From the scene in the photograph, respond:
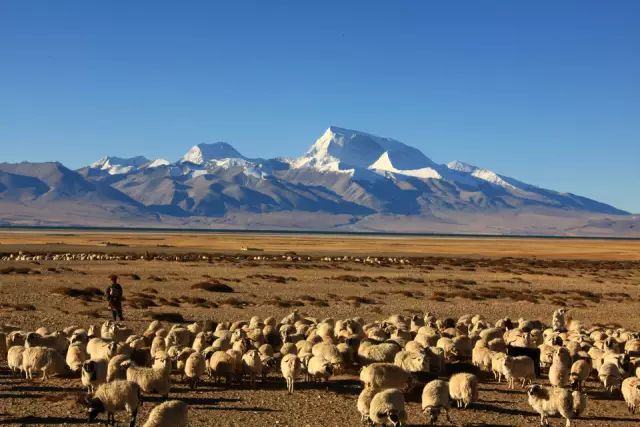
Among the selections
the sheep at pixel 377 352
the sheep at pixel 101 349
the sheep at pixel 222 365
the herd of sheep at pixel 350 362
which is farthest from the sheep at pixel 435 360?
the sheep at pixel 101 349

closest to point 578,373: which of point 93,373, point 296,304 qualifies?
point 93,373

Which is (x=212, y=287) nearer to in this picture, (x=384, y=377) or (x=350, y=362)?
(x=350, y=362)

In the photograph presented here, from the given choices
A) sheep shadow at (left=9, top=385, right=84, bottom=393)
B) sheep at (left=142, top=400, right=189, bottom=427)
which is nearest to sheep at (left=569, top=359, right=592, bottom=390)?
sheep at (left=142, top=400, right=189, bottom=427)

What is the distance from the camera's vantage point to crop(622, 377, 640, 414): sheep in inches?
548

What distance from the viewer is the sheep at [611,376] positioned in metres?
15.5

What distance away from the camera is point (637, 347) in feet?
60.8

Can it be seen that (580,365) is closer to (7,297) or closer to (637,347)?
(637,347)

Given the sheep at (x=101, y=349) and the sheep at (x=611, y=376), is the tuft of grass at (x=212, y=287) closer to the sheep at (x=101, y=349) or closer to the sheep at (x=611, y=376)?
the sheep at (x=101, y=349)

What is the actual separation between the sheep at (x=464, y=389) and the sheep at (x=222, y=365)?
464 cm

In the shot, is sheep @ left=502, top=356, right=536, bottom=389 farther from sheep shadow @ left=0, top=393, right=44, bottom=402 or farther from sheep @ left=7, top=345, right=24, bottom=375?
sheep @ left=7, top=345, right=24, bottom=375

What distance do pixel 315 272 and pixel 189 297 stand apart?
20006 millimetres

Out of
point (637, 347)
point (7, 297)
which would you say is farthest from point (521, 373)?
point (7, 297)

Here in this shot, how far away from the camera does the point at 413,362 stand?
15758 mm

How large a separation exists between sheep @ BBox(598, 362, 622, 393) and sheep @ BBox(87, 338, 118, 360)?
10383mm
